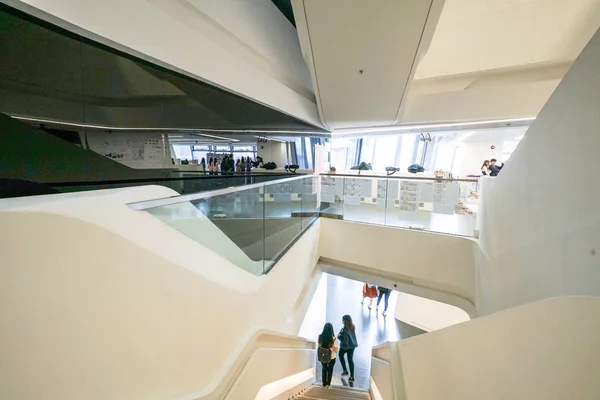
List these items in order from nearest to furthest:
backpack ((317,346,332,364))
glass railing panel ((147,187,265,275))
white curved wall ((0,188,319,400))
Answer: white curved wall ((0,188,319,400))
glass railing panel ((147,187,265,275))
backpack ((317,346,332,364))

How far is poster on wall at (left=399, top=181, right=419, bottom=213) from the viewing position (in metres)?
→ 5.32

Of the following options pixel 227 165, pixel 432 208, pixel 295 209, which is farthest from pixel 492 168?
pixel 227 165

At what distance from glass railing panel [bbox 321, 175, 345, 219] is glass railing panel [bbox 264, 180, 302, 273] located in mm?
1547

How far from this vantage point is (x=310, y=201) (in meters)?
5.80

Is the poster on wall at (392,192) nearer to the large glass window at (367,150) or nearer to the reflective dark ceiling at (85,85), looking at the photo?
the reflective dark ceiling at (85,85)

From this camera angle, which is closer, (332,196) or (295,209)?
(295,209)

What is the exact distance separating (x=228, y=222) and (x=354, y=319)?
8.10 meters

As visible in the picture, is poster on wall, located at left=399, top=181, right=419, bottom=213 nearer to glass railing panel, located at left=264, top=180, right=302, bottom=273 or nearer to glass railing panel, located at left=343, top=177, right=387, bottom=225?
glass railing panel, located at left=343, top=177, right=387, bottom=225

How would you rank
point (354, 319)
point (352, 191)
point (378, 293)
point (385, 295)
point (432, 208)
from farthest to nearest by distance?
point (378, 293) < point (385, 295) < point (354, 319) < point (352, 191) < point (432, 208)

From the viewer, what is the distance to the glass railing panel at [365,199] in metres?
5.79

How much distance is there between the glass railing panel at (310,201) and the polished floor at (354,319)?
10.8 feet

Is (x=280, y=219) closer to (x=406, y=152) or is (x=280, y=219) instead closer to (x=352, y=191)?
(x=352, y=191)

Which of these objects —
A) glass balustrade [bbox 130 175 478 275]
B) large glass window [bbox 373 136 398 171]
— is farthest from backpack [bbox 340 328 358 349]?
large glass window [bbox 373 136 398 171]

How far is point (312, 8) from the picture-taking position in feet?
9.79
